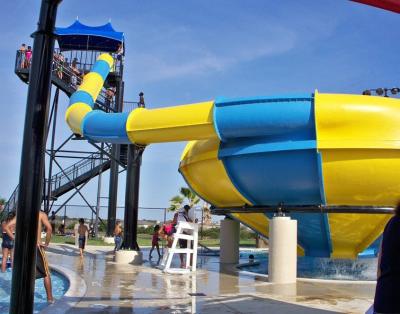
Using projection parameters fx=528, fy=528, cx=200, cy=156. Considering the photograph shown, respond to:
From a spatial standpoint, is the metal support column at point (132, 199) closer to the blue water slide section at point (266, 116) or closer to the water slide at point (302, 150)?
the water slide at point (302, 150)

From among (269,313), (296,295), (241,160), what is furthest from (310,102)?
(269,313)

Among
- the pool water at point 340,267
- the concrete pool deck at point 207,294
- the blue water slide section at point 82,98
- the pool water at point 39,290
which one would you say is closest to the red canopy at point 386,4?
the concrete pool deck at point 207,294

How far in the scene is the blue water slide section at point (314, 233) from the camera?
11.0 m

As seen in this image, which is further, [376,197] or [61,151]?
[61,151]

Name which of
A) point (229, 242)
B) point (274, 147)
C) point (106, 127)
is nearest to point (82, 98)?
point (106, 127)

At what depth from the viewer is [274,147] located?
1002cm

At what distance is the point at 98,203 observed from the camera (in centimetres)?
2712

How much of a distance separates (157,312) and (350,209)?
5194 mm

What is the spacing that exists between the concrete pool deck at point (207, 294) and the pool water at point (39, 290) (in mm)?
424

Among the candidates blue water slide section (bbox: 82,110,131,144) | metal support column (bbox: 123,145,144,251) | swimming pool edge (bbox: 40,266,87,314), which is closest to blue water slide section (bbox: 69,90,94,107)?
blue water slide section (bbox: 82,110,131,144)

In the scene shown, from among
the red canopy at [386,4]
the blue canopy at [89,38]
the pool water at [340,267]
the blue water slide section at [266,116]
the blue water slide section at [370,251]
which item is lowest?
the pool water at [340,267]

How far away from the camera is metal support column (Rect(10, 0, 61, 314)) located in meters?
3.48

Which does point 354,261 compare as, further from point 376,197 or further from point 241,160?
point 241,160

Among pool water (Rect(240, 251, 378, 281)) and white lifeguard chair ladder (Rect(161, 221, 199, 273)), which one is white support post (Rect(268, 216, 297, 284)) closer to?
pool water (Rect(240, 251, 378, 281))
